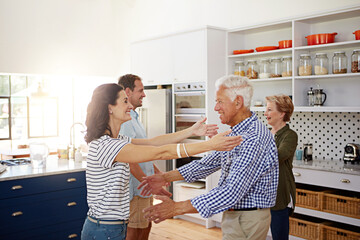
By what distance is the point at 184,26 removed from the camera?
607 centimetres

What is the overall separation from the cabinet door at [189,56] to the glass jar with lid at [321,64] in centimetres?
133

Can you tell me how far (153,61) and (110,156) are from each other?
3829 millimetres

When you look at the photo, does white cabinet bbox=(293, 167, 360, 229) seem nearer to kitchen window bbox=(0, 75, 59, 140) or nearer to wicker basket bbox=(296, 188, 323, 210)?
wicker basket bbox=(296, 188, 323, 210)

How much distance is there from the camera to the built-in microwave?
5016 millimetres

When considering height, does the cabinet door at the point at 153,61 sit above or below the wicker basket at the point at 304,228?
above

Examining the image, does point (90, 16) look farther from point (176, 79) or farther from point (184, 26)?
point (176, 79)

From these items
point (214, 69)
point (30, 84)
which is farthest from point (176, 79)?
point (30, 84)

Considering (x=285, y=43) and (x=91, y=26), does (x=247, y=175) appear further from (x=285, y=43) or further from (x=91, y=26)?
(x=91, y=26)

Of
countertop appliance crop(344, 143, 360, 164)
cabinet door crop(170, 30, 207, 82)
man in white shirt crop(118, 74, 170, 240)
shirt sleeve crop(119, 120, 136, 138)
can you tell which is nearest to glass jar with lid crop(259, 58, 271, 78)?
cabinet door crop(170, 30, 207, 82)

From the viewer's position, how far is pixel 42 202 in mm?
3547

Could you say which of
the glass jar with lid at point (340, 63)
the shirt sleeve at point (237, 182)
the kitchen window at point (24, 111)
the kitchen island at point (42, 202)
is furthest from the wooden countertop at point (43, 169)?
the kitchen window at point (24, 111)

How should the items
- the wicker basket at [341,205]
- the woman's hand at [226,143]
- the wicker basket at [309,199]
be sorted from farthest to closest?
the wicker basket at [309,199] < the wicker basket at [341,205] < the woman's hand at [226,143]

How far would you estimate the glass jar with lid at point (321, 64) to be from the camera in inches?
165

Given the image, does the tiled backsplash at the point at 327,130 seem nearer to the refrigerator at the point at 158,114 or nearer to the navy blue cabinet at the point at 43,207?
the refrigerator at the point at 158,114
